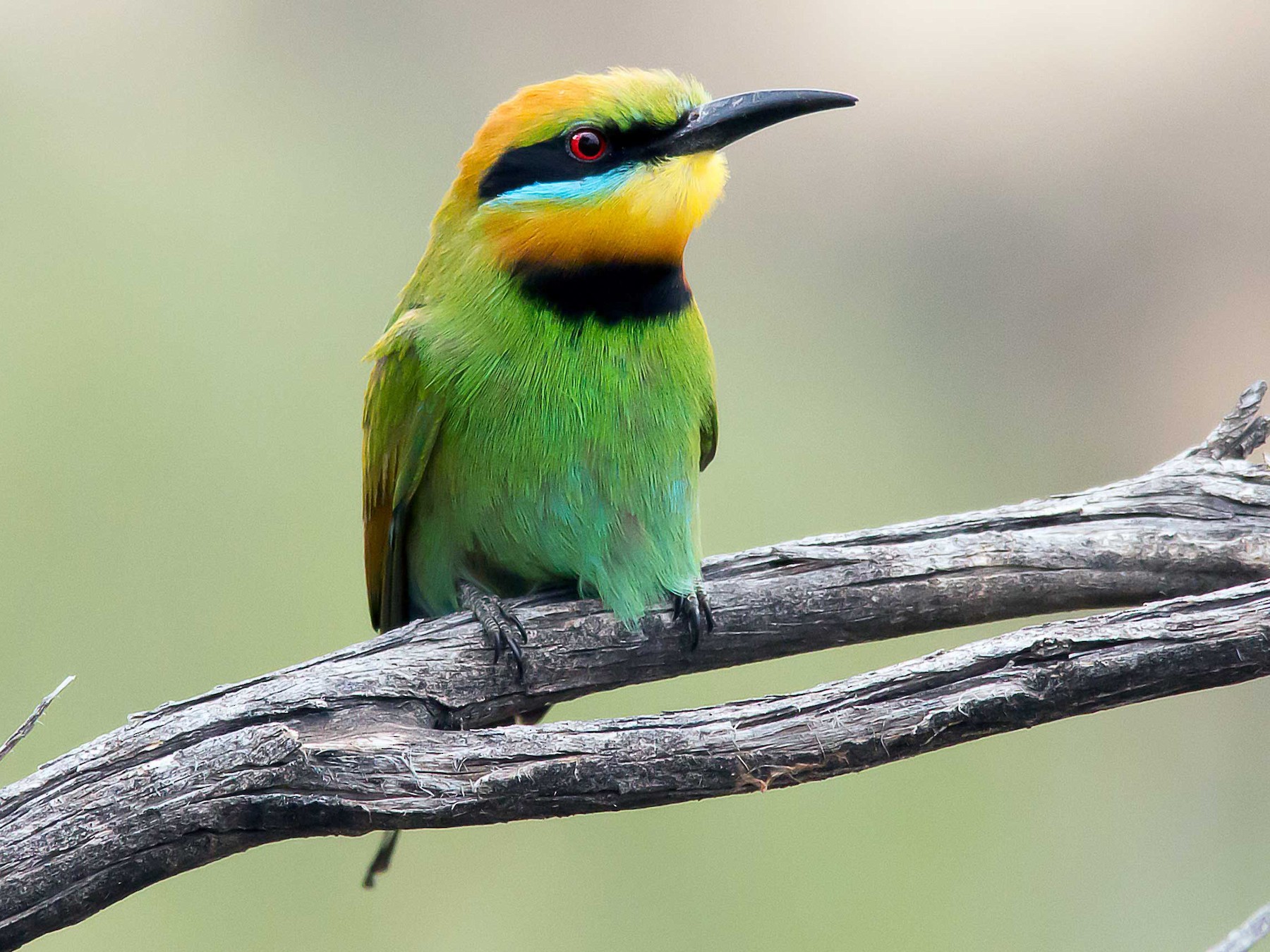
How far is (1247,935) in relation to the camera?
1.47 meters

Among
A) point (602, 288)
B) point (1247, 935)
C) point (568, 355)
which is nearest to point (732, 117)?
point (602, 288)

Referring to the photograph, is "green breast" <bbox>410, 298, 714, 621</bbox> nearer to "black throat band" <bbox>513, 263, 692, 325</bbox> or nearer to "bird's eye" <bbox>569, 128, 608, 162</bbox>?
"black throat band" <bbox>513, 263, 692, 325</bbox>

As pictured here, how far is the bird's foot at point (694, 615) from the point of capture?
2.04m

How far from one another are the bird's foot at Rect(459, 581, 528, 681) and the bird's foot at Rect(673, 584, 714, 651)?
0.90ft

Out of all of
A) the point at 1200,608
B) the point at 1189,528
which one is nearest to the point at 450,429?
the point at 1200,608

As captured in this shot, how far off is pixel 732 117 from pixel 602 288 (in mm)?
340

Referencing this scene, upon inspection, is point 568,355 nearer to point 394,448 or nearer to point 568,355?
point 568,355

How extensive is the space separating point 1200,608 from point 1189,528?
581 millimetres

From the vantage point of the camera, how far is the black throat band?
1935 millimetres

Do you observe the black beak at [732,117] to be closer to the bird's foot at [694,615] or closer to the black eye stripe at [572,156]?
the black eye stripe at [572,156]

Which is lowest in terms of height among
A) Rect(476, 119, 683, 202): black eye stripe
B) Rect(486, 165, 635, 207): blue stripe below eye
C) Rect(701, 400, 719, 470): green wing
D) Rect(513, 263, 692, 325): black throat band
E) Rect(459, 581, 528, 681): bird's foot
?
Rect(459, 581, 528, 681): bird's foot

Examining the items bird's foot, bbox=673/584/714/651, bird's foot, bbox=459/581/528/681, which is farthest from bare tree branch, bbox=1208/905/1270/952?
bird's foot, bbox=459/581/528/681

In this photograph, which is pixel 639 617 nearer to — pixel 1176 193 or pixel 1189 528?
pixel 1189 528

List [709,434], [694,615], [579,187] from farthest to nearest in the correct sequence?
[709,434] → [694,615] → [579,187]
